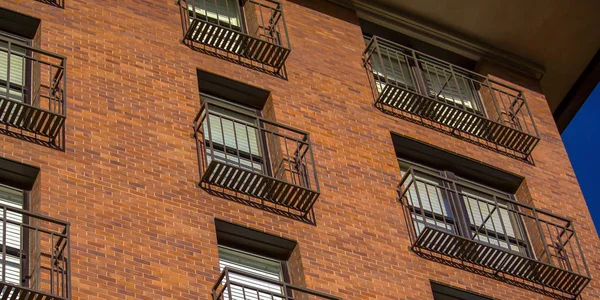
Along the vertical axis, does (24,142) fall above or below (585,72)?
below

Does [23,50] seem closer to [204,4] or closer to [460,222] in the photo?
[204,4]

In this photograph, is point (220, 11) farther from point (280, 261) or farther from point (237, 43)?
point (280, 261)

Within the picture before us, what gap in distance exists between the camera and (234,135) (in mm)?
24969

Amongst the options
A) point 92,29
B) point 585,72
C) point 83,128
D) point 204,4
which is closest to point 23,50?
point 92,29

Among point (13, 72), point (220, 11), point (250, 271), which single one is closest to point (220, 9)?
point (220, 11)

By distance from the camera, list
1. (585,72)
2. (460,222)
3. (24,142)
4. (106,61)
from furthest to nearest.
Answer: (585,72) → (460,222) → (106,61) → (24,142)

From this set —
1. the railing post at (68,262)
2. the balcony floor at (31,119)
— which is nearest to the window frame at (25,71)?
the balcony floor at (31,119)

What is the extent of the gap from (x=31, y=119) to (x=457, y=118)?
978 centimetres

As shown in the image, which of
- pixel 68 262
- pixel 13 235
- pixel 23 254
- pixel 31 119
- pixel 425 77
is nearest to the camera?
Answer: pixel 68 262

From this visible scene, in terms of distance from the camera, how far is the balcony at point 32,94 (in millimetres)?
22031

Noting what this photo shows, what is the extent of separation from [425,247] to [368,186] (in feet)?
5.10

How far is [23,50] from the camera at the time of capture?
81.1ft

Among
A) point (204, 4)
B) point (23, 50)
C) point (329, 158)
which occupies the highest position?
point (204, 4)

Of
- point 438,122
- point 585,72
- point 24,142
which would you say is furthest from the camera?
point 585,72
